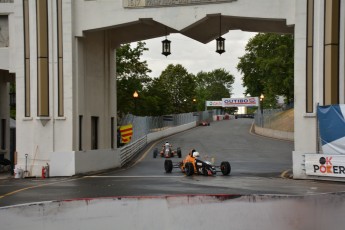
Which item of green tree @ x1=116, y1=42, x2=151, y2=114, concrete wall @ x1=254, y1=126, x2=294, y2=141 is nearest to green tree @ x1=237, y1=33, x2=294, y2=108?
concrete wall @ x1=254, y1=126, x2=294, y2=141

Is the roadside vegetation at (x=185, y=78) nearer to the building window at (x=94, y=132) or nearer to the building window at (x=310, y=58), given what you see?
the building window at (x=94, y=132)

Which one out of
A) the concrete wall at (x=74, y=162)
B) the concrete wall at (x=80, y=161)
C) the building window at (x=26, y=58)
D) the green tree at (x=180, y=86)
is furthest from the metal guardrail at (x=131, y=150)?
the green tree at (x=180, y=86)

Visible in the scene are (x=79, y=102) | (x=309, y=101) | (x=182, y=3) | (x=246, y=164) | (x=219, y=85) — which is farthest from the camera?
(x=219, y=85)

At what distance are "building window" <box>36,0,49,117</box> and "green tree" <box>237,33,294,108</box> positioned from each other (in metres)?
47.8

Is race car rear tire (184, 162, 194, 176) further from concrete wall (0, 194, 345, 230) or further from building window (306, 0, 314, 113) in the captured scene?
concrete wall (0, 194, 345, 230)

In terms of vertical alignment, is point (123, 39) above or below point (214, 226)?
above

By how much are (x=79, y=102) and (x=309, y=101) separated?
9456 millimetres

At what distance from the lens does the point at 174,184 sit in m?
18.0

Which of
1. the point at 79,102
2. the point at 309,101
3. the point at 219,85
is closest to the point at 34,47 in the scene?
the point at 79,102

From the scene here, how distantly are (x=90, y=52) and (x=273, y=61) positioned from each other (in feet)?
153

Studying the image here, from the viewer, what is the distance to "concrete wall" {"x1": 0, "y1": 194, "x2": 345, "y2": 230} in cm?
905

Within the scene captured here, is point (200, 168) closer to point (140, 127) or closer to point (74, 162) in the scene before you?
point (74, 162)

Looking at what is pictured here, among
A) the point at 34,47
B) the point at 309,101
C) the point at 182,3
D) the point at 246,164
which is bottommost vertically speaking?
the point at 246,164

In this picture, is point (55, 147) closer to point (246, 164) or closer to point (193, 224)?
point (246, 164)
